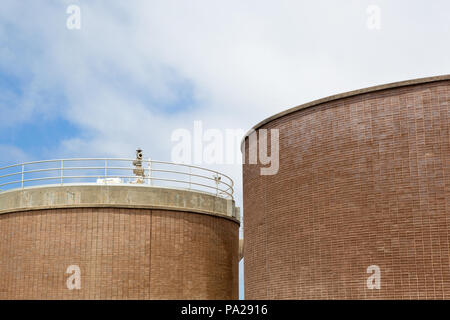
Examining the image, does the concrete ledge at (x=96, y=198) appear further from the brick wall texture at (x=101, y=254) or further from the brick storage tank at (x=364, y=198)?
the brick storage tank at (x=364, y=198)

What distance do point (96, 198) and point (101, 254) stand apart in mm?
1976

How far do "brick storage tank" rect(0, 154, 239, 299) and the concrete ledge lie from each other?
0.03 m

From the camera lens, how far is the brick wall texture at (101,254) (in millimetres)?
22422

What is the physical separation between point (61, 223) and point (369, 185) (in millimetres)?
10746

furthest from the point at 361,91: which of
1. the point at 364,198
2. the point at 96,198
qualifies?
the point at 96,198

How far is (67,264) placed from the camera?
73.5ft

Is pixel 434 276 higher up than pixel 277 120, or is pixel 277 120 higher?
pixel 277 120

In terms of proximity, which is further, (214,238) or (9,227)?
(214,238)

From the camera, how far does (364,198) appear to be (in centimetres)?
1855

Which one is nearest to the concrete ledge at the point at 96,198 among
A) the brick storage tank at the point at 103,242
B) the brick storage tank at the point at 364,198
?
the brick storage tank at the point at 103,242

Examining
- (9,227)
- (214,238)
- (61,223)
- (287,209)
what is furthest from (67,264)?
(287,209)

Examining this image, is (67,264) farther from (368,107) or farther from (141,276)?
(368,107)

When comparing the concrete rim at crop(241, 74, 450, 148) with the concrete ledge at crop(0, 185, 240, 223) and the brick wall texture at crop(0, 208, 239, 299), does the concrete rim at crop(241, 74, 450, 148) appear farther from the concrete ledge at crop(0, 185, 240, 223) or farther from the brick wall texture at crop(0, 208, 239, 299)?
the brick wall texture at crop(0, 208, 239, 299)

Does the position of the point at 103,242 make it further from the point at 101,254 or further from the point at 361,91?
the point at 361,91
